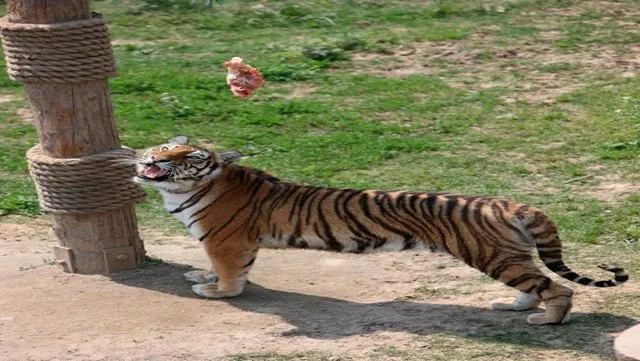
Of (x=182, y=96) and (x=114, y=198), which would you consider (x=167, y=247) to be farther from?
(x=182, y=96)

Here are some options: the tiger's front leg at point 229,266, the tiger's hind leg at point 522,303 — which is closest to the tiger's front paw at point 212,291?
the tiger's front leg at point 229,266

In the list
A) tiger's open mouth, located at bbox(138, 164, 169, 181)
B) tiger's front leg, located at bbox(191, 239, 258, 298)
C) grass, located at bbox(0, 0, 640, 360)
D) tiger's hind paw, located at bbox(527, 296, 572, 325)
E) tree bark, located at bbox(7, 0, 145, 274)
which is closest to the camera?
tiger's hind paw, located at bbox(527, 296, 572, 325)

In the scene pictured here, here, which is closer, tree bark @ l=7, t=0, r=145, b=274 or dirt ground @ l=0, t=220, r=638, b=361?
dirt ground @ l=0, t=220, r=638, b=361

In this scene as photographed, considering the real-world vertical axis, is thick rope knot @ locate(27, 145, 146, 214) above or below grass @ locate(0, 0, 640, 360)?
above

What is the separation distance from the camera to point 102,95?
290 inches

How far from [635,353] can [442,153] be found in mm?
5289

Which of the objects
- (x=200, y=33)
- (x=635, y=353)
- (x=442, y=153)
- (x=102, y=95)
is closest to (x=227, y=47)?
(x=200, y=33)

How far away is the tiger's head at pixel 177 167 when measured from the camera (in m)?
6.98

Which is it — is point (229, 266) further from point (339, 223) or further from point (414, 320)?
point (414, 320)

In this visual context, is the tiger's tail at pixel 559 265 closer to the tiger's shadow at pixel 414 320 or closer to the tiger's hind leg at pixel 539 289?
the tiger's hind leg at pixel 539 289

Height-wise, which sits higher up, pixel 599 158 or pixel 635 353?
pixel 635 353

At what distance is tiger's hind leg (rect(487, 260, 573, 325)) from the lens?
21.1 feet

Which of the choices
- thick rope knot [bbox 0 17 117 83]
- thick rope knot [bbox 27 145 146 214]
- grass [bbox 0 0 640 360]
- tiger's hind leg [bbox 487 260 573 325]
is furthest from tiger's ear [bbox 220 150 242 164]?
tiger's hind leg [bbox 487 260 573 325]

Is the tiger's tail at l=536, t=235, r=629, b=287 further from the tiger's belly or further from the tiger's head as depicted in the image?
the tiger's head
